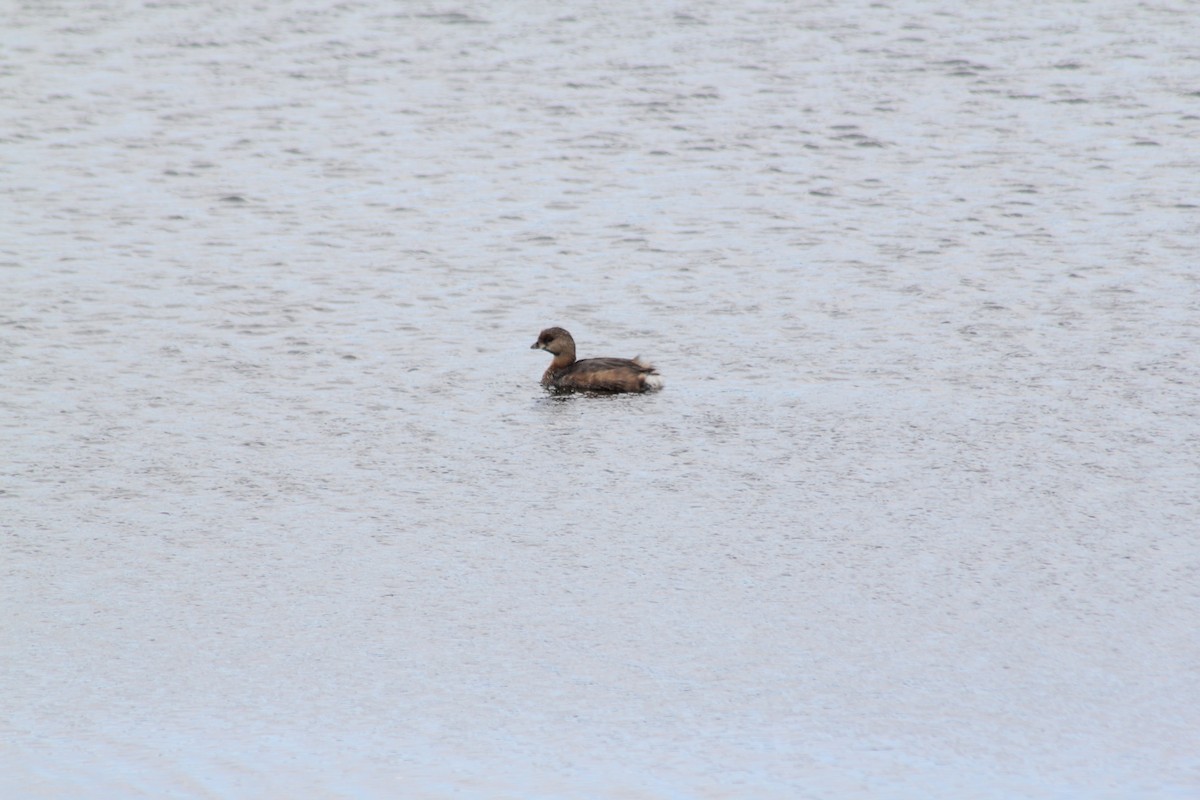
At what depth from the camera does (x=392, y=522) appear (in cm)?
953

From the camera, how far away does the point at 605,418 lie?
38.9ft

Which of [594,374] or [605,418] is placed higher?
[594,374]

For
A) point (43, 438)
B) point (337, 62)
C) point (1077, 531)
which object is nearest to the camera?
point (1077, 531)

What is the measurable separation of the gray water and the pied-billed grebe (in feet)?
0.41

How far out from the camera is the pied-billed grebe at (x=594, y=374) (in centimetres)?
1217

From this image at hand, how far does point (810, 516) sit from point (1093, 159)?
380 inches

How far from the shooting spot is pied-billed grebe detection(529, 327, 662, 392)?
1217 centimetres

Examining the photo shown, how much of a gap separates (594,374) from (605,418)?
1.68ft

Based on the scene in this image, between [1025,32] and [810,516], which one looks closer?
[810,516]

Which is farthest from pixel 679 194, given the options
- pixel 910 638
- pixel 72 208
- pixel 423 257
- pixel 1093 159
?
pixel 910 638

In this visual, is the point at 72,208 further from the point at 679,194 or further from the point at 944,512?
the point at 944,512

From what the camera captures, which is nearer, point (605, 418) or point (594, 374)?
point (605, 418)

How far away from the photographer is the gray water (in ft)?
23.4

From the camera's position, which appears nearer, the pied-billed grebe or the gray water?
the gray water
